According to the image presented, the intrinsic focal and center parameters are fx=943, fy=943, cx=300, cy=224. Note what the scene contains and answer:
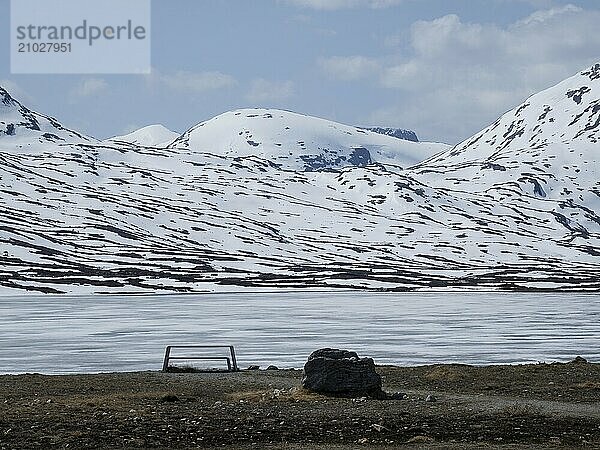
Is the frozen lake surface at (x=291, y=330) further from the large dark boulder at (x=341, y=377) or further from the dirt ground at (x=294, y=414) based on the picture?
the large dark boulder at (x=341, y=377)

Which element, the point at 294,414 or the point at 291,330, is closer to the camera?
the point at 294,414

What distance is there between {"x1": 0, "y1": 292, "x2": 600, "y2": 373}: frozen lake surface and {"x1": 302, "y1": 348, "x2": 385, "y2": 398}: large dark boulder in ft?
52.4

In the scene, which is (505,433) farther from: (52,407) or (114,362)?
(114,362)

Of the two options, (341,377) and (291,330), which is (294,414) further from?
(291,330)

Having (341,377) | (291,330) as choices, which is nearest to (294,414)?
(341,377)

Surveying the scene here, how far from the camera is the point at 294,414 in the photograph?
25.8 m

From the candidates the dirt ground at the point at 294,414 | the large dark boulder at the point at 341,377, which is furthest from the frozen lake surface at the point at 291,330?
the large dark boulder at the point at 341,377

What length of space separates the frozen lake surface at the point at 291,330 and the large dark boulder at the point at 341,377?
15983mm

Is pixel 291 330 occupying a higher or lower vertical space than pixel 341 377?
higher

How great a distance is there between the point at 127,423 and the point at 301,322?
5390 centimetres

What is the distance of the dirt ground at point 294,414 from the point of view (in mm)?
21750

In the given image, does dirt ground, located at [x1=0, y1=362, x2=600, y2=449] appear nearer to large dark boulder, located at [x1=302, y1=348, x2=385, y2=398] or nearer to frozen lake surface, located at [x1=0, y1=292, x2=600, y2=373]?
large dark boulder, located at [x1=302, y1=348, x2=385, y2=398]

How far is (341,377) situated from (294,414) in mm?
4480

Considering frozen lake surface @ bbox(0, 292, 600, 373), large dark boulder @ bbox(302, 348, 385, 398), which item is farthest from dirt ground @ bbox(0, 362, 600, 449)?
frozen lake surface @ bbox(0, 292, 600, 373)
